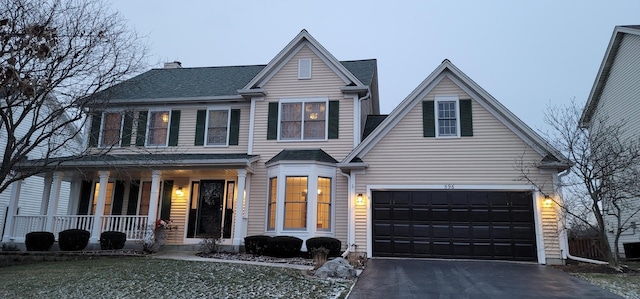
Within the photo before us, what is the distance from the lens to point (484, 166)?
43.9 ft

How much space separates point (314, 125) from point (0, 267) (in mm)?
10127

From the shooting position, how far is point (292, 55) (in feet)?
53.3

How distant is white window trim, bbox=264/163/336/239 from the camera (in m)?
14.1

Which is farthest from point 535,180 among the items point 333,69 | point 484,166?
point 333,69

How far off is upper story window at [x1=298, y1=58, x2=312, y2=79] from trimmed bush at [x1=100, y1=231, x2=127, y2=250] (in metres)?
8.05

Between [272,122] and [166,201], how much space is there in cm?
487

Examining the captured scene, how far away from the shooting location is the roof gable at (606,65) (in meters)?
16.2

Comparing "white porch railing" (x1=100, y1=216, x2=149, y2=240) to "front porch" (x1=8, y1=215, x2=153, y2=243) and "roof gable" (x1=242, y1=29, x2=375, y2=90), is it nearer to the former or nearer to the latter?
"front porch" (x1=8, y1=215, x2=153, y2=243)

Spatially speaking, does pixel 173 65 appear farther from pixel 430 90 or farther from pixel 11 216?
pixel 430 90

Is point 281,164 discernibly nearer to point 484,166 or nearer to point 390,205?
point 390,205

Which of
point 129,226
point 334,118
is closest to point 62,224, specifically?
point 129,226

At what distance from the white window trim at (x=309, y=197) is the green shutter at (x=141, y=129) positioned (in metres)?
5.72

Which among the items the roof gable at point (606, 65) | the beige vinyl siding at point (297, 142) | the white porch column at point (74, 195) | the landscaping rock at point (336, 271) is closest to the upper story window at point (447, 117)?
the beige vinyl siding at point (297, 142)

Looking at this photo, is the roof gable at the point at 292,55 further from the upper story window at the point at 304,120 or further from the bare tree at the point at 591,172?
the bare tree at the point at 591,172
